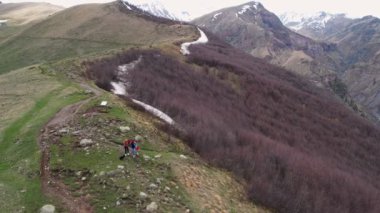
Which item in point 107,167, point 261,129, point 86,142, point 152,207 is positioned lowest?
point 261,129

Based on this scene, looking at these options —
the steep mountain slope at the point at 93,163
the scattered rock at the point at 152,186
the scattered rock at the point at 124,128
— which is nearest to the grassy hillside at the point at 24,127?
the steep mountain slope at the point at 93,163

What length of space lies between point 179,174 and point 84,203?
453cm

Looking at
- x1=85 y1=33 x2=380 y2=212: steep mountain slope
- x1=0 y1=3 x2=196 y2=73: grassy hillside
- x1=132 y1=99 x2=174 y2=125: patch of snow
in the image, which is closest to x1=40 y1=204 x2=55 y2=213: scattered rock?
x1=85 y1=33 x2=380 y2=212: steep mountain slope

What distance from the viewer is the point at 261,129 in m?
46.5

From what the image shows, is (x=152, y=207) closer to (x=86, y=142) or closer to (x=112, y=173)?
(x=112, y=173)

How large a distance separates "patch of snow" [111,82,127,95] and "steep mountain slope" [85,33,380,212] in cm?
24

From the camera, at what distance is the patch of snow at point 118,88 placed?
3565 cm

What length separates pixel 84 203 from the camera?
1703cm

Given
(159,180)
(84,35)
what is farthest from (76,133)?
(84,35)

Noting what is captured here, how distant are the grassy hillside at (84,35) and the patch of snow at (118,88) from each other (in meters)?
40.1

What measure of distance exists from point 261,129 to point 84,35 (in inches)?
2322

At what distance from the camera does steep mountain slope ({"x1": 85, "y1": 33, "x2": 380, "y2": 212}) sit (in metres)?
24.7

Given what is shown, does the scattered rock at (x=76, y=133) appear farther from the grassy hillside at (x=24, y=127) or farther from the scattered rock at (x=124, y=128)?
the scattered rock at (x=124, y=128)

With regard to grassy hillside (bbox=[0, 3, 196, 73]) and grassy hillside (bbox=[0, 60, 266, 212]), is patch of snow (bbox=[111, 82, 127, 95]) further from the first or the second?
grassy hillside (bbox=[0, 3, 196, 73])
